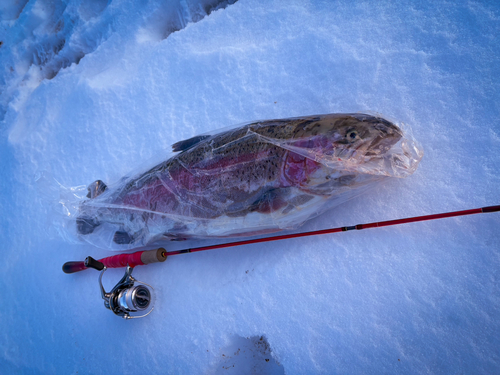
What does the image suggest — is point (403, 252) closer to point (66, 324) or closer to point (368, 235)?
point (368, 235)

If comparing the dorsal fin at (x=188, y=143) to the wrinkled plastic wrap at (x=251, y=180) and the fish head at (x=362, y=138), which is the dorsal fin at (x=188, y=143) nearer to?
the wrinkled plastic wrap at (x=251, y=180)

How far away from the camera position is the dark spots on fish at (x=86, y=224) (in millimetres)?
2244

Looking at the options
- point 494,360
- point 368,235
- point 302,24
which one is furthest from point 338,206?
point 302,24

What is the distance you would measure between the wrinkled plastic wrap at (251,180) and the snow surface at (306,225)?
8.8 inches

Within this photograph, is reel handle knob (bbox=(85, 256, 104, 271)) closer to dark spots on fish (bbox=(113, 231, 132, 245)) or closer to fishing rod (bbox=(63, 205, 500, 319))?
fishing rod (bbox=(63, 205, 500, 319))

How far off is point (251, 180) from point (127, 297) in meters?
1.08

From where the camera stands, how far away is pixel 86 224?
225cm

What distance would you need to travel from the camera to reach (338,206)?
184 cm

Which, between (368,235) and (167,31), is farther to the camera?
(167,31)

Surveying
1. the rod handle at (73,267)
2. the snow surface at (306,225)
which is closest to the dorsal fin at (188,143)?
the snow surface at (306,225)

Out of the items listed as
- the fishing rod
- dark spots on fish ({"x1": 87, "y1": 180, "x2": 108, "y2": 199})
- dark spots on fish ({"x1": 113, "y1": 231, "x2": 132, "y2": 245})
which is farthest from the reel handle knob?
dark spots on fish ({"x1": 87, "y1": 180, "x2": 108, "y2": 199})

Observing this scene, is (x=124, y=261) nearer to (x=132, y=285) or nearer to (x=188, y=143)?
(x=132, y=285)

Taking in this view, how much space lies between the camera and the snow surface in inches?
63.6

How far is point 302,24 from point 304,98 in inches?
21.8
